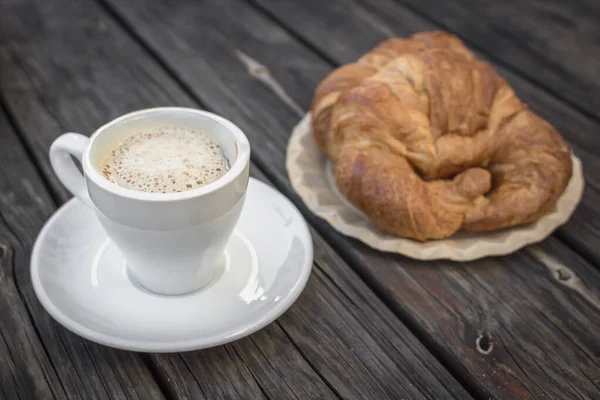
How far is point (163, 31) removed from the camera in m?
1.26

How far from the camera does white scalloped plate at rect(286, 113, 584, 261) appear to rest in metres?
0.81

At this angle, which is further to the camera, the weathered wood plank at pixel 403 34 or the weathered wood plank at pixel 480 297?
the weathered wood plank at pixel 403 34

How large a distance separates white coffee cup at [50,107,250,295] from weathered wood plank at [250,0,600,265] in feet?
1.52

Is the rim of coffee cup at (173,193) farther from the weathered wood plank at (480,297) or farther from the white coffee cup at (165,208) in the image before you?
the weathered wood plank at (480,297)

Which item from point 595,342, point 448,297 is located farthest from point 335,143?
point 595,342

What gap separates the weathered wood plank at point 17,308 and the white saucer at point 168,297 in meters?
0.07

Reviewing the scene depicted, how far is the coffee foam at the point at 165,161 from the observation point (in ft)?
2.10

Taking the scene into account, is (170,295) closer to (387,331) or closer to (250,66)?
(387,331)

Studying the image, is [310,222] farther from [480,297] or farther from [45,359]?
[45,359]

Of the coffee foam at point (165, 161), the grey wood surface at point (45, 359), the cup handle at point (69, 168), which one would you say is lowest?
the grey wood surface at point (45, 359)

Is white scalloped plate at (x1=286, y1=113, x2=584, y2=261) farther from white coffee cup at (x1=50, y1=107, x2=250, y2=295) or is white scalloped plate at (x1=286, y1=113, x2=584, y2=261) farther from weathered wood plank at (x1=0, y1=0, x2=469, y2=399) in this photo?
white coffee cup at (x1=50, y1=107, x2=250, y2=295)

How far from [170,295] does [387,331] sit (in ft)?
0.79

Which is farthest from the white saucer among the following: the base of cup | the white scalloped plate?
the white scalloped plate

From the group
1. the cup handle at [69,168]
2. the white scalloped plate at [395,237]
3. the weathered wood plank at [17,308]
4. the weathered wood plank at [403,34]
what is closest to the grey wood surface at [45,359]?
the weathered wood plank at [17,308]
